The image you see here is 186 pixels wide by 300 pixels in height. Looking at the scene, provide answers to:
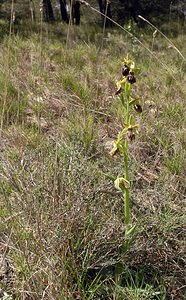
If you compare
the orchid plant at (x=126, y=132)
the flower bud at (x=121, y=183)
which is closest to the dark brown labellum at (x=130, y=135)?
the orchid plant at (x=126, y=132)

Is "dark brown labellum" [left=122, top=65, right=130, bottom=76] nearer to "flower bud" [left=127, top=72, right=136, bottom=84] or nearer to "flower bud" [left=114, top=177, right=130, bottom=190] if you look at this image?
"flower bud" [left=127, top=72, right=136, bottom=84]

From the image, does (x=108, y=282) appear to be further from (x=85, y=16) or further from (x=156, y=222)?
(x=85, y=16)

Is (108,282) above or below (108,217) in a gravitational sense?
below

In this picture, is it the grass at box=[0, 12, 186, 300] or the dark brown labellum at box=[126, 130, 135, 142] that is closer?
the grass at box=[0, 12, 186, 300]

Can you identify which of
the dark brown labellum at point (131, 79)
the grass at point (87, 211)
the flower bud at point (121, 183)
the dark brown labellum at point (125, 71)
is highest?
the dark brown labellum at point (125, 71)

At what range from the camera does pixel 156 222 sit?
61.1 inches

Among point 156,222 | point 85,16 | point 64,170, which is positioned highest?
point 85,16

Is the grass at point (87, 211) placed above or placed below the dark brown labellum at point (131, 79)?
below

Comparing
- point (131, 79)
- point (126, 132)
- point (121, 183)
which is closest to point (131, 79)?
point (131, 79)

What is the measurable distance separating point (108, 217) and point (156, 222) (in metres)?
0.21

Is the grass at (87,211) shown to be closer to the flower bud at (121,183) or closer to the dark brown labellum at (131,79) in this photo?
the flower bud at (121,183)

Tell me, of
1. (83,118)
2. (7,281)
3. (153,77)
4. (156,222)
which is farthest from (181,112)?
(7,281)

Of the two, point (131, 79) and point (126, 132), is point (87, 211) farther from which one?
point (131, 79)

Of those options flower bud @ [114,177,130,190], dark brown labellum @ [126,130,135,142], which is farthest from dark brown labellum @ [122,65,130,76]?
flower bud @ [114,177,130,190]
